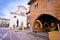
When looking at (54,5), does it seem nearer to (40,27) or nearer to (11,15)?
Result: (40,27)

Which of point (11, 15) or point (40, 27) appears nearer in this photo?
point (40, 27)

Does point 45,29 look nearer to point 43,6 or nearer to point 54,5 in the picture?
point 43,6

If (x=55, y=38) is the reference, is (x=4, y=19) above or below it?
above

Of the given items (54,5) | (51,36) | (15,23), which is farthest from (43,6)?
A: (15,23)

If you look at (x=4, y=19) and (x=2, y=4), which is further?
(x=4, y=19)

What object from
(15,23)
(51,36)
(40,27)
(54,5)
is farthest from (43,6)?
(15,23)

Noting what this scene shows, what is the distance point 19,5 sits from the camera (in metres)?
38.0

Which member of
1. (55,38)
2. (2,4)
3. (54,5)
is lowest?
(55,38)

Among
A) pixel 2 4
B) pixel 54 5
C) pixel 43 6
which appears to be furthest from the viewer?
pixel 2 4

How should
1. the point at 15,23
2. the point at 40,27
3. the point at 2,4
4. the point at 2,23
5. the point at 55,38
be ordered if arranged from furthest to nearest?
the point at 2,23
the point at 15,23
the point at 2,4
the point at 40,27
the point at 55,38

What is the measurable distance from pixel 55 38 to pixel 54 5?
343cm

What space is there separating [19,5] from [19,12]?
236cm

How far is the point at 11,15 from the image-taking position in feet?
124

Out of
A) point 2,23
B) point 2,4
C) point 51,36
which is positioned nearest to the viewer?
point 51,36
